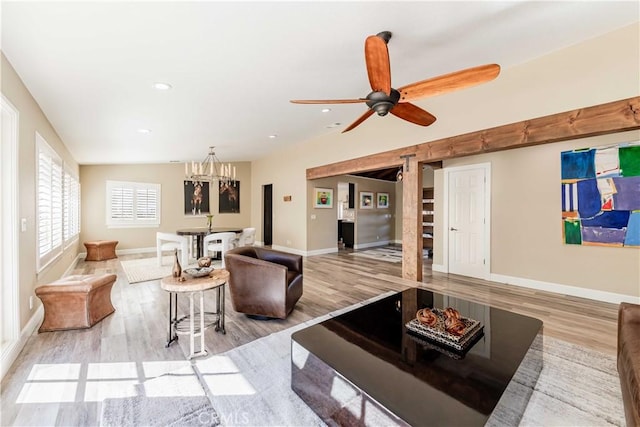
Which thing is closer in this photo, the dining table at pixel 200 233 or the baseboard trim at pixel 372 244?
the dining table at pixel 200 233

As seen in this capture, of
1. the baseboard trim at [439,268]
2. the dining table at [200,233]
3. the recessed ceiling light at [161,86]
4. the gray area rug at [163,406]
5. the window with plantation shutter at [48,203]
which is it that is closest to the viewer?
the gray area rug at [163,406]

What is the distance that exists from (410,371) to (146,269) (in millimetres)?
5801

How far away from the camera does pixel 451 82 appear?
7.17 ft

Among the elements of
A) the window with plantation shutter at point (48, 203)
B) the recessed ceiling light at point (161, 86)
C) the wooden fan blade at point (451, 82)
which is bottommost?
the window with plantation shutter at point (48, 203)

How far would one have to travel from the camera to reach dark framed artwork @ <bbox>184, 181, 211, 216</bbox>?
332 inches

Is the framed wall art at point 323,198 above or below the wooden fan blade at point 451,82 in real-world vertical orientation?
below

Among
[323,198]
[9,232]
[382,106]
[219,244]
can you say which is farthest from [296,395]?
[323,198]

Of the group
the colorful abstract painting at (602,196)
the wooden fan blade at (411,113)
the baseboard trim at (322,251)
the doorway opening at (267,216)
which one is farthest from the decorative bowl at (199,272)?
the doorway opening at (267,216)

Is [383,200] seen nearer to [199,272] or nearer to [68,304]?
[199,272]

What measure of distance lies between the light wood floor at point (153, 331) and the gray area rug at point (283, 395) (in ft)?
0.98

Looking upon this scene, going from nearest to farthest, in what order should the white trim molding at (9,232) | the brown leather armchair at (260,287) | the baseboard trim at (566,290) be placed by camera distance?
1. the white trim molding at (9,232)
2. the brown leather armchair at (260,287)
3. the baseboard trim at (566,290)

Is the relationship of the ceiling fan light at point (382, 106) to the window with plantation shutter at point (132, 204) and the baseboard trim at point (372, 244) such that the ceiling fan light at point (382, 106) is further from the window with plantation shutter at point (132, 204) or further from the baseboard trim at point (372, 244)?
the window with plantation shutter at point (132, 204)

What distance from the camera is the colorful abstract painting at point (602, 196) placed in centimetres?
349

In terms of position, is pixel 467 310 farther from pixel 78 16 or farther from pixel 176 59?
pixel 78 16
